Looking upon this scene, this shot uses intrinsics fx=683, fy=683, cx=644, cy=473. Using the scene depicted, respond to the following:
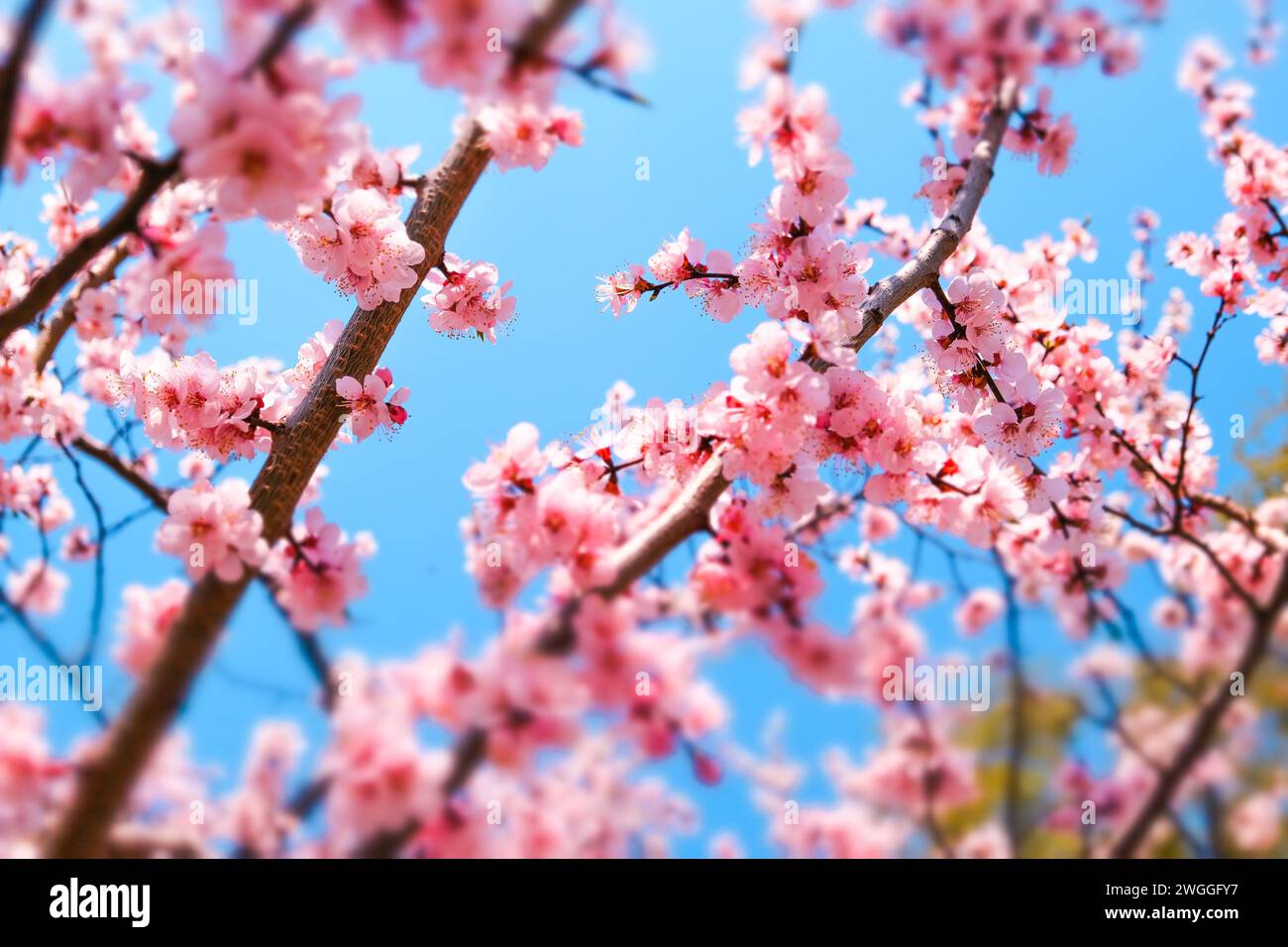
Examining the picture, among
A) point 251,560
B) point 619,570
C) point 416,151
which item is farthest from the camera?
point 416,151

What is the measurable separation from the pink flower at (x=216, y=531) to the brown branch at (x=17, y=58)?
94 centimetres

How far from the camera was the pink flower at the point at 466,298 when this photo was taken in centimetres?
270

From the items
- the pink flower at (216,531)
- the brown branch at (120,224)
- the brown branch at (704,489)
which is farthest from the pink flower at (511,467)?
the brown branch at (120,224)

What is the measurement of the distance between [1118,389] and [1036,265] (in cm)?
83

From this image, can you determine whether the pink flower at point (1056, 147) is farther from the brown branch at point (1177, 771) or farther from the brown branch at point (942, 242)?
the brown branch at point (1177, 771)

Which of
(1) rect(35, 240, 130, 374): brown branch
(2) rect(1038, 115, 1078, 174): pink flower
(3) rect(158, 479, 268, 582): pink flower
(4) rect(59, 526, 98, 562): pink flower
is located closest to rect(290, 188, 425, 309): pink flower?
(3) rect(158, 479, 268, 582): pink flower

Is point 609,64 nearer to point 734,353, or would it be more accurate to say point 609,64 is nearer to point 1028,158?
point 734,353

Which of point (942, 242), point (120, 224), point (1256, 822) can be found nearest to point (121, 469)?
point (120, 224)

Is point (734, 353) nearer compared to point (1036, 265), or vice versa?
point (734, 353)

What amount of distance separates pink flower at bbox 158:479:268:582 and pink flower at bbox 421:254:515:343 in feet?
3.63

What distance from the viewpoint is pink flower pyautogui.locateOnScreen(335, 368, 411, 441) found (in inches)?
91.7
